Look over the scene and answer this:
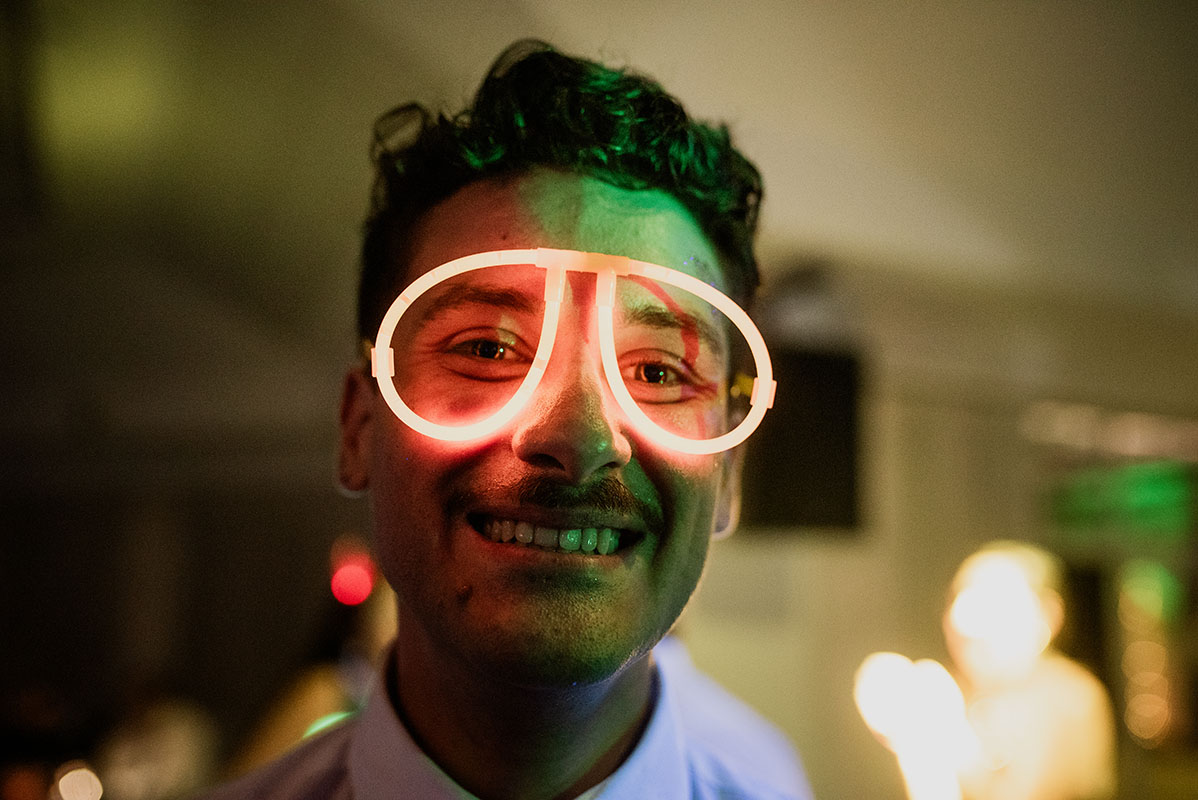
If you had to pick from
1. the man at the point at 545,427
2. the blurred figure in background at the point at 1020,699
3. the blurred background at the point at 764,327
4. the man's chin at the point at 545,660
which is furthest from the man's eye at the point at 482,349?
the blurred figure in background at the point at 1020,699

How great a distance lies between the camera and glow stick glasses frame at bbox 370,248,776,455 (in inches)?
39.6

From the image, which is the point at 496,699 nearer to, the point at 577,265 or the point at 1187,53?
the point at 577,265

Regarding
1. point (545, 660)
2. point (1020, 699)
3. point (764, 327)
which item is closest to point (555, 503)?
point (545, 660)

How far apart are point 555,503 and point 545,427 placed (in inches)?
3.7

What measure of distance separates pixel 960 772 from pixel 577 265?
384 cm

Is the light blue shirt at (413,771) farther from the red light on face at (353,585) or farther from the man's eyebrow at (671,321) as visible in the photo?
the red light on face at (353,585)

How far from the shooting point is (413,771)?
3.72ft

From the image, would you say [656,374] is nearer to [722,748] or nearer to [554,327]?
[554,327]

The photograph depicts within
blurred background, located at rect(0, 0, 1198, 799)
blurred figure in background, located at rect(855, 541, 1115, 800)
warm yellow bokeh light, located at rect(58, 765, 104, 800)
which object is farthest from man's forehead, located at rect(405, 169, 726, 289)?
blurred figure in background, located at rect(855, 541, 1115, 800)

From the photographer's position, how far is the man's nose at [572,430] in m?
0.96

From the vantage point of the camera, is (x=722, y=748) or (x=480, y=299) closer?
(x=480, y=299)

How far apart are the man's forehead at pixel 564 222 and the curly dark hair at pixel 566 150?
0.07ft

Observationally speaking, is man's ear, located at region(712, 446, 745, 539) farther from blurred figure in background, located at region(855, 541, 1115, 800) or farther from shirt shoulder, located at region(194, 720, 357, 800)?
blurred figure in background, located at region(855, 541, 1115, 800)

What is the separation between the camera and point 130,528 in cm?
803
